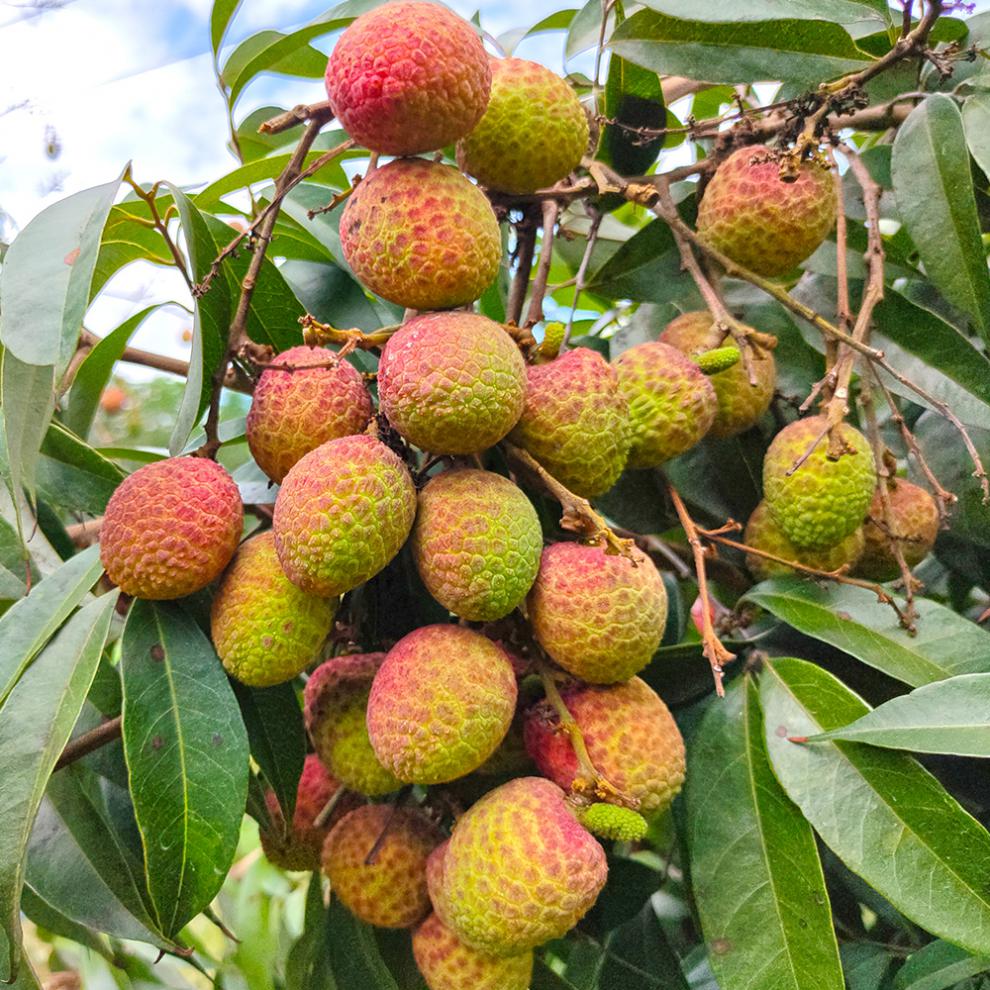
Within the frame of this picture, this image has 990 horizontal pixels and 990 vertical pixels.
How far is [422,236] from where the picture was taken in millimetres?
693

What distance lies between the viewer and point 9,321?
608mm

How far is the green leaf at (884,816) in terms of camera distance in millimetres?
633

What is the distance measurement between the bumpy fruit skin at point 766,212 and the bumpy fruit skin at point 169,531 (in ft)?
1.50

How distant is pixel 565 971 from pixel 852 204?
764 millimetres

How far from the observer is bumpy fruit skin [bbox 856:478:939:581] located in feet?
2.79

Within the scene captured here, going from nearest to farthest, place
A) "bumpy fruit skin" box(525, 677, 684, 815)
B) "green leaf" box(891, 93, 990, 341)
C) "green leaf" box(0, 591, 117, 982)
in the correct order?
"green leaf" box(0, 591, 117, 982) → "bumpy fruit skin" box(525, 677, 684, 815) → "green leaf" box(891, 93, 990, 341)

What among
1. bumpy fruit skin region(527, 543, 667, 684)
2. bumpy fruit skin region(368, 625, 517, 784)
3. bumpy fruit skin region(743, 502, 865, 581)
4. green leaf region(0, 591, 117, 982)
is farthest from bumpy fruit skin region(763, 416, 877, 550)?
green leaf region(0, 591, 117, 982)

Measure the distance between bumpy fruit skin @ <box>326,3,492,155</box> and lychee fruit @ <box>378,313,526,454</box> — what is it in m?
0.13

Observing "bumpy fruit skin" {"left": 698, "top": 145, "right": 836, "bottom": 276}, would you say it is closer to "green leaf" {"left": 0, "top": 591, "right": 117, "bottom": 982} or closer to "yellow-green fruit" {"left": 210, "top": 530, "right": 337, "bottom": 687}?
"yellow-green fruit" {"left": 210, "top": 530, "right": 337, "bottom": 687}

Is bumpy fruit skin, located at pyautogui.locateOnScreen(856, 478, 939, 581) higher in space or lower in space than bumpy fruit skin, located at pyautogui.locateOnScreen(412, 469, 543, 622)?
lower

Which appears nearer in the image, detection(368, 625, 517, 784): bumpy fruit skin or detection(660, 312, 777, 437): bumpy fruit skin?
detection(368, 625, 517, 784): bumpy fruit skin

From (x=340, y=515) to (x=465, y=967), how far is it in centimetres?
33

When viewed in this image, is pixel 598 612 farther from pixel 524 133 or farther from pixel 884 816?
pixel 524 133

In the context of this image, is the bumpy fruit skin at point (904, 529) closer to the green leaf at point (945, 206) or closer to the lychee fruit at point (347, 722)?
the green leaf at point (945, 206)
